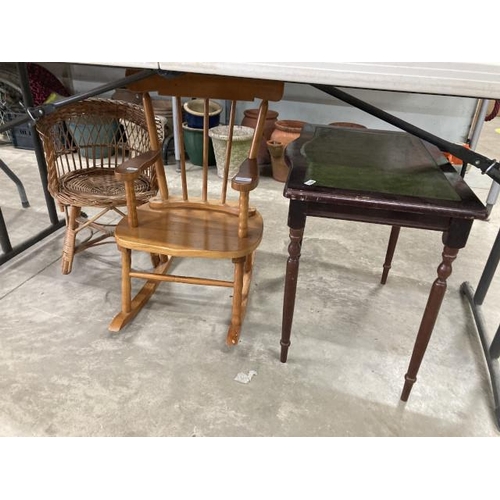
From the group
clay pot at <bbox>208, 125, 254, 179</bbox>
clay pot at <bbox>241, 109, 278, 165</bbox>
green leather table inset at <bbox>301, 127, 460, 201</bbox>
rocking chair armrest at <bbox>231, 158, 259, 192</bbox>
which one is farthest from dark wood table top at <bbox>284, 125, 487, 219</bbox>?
clay pot at <bbox>241, 109, 278, 165</bbox>

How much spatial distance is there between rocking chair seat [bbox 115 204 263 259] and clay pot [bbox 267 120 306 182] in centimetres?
168

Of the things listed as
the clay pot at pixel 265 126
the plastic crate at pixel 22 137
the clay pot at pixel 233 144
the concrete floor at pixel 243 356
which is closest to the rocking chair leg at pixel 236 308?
the concrete floor at pixel 243 356

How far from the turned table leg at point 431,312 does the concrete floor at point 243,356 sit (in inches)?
4.5

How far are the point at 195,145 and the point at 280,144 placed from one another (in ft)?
2.42

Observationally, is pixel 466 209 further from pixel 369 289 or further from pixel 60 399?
pixel 60 399

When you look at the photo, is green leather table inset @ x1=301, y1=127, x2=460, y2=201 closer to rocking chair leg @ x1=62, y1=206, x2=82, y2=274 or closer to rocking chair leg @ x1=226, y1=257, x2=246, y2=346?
rocking chair leg @ x1=226, y1=257, x2=246, y2=346

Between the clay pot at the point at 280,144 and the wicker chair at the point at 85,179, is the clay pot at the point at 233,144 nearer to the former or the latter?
the clay pot at the point at 280,144

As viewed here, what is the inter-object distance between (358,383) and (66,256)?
4.70ft

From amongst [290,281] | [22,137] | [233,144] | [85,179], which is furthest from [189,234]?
[22,137]

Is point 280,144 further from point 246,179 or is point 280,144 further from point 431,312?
point 431,312

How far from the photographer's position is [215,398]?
1.35 meters

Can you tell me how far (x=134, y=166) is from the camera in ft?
4.53

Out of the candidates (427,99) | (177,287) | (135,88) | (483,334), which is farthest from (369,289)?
(427,99)

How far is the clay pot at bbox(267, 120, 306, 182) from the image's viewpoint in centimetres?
321
